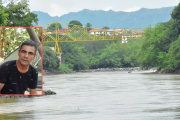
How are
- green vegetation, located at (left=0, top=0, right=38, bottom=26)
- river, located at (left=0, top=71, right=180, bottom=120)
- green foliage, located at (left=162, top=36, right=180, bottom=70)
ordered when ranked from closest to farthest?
river, located at (left=0, top=71, right=180, bottom=120) < green vegetation, located at (left=0, top=0, right=38, bottom=26) < green foliage, located at (left=162, top=36, right=180, bottom=70)

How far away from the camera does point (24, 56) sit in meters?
8.54

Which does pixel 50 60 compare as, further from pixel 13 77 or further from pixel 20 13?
pixel 13 77

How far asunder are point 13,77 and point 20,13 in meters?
64.1

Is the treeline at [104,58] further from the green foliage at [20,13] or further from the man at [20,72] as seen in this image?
the man at [20,72]

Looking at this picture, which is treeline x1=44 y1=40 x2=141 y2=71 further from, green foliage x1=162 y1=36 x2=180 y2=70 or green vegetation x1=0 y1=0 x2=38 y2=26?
green vegetation x1=0 y1=0 x2=38 y2=26

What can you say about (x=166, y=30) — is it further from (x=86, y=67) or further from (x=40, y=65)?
(x=40, y=65)

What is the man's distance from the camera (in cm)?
855

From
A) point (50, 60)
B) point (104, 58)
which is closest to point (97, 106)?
point (50, 60)

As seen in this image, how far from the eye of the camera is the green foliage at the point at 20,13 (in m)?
69.2

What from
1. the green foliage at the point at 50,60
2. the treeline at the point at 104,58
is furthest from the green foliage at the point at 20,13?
the treeline at the point at 104,58

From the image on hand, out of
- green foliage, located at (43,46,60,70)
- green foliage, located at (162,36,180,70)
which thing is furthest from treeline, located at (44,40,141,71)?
green foliage, located at (162,36,180,70)

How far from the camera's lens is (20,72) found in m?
8.66

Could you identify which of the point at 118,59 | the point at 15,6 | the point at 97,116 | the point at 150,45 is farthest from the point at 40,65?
the point at 118,59

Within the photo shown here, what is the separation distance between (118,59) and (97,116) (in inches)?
6643
